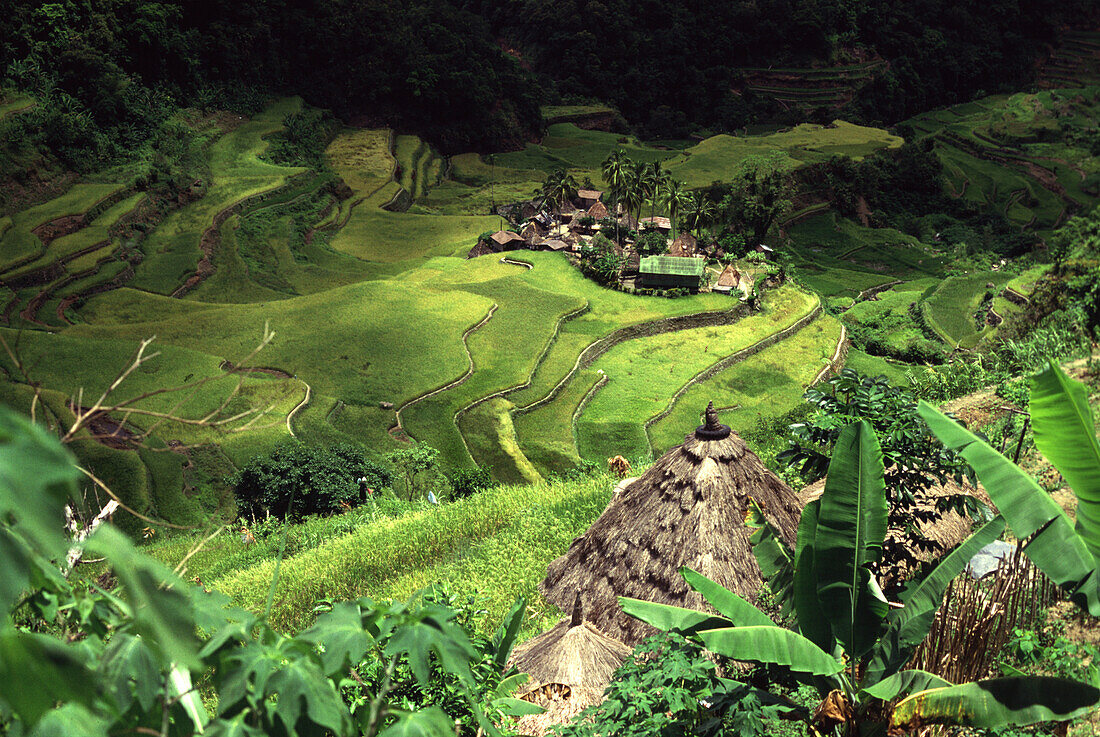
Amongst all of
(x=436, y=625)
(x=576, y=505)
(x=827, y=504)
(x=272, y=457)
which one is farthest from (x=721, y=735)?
(x=272, y=457)

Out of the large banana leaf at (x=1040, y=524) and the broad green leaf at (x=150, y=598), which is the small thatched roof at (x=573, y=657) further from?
the broad green leaf at (x=150, y=598)

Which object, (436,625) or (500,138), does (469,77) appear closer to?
(500,138)

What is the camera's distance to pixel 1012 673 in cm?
437

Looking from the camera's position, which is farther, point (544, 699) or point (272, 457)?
point (272, 457)

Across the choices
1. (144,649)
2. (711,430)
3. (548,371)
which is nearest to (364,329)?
(548,371)

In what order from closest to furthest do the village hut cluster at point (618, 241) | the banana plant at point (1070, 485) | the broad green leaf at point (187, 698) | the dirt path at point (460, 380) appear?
1. the broad green leaf at point (187, 698)
2. the banana plant at point (1070, 485)
3. the dirt path at point (460, 380)
4. the village hut cluster at point (618, 241)

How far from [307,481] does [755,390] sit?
60.4 feet

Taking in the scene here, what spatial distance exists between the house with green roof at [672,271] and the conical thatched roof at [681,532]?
29.3 metres

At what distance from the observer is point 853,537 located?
4594 millimetres

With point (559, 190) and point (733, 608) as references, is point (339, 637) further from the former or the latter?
point (559, 190)

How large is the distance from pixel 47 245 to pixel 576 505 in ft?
118

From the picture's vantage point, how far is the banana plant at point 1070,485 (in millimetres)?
3973

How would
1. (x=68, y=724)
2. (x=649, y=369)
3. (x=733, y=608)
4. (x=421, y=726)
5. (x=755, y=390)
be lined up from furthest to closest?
1. (x=649, y=369)
2. (x=755, y=390)
3. (x=733, y=608)
4. (x=421, y=726)
5. (x=68, y=724)

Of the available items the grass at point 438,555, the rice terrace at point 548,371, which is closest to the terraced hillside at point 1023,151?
the rice terrace at point 548,371
